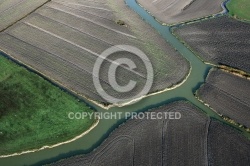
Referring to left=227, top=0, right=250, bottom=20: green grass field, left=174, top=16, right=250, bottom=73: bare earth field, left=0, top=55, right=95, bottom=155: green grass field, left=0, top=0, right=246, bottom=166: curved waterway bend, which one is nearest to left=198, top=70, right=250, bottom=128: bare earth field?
left=0, top=0, right=246, bottom=166: curved waterway bend

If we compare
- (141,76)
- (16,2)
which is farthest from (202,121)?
(16,2)

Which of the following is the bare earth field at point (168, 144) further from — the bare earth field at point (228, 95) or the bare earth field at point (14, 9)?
the bare earth field at point (14, 9)

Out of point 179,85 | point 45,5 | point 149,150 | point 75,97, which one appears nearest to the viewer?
point 149,150

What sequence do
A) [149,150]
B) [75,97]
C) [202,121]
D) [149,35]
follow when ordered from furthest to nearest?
[149,35], [75,97], [202,121], [149,150]

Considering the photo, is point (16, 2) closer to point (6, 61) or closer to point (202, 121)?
point (6, 61)

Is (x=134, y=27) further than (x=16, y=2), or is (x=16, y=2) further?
(x=16, y=2)

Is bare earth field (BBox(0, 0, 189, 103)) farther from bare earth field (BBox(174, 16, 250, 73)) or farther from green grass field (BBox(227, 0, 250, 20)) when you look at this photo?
green grass field (BBox(227, 0, 250, 20))

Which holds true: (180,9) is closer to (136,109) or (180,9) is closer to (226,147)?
(136,109)
